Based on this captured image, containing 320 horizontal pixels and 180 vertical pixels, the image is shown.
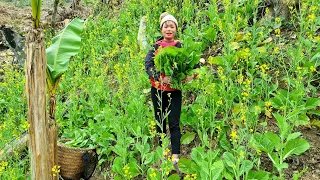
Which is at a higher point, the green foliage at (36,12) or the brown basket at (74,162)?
the green foliage at (36,12)

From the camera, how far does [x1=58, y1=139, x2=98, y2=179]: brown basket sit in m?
4.17

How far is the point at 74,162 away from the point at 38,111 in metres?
1.22

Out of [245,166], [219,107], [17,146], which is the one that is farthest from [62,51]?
[245,166]

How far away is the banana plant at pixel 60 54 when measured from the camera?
3.48 m

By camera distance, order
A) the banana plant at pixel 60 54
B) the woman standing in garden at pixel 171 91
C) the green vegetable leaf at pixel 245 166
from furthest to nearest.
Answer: the woman standing in garden at pixel 171 91
the banana plant at pixel 60 54
the green vegetable leaf at pixel 245 166

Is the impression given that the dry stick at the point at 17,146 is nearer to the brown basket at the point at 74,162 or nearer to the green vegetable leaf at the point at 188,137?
the brown basket at the point at 74,162

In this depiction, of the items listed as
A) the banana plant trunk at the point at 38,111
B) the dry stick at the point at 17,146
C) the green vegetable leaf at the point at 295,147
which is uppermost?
the banana plant trunk at the point at 38,111

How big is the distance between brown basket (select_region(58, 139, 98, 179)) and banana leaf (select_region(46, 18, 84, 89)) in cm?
103

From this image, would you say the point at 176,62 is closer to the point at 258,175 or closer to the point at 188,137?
the point at 188,137

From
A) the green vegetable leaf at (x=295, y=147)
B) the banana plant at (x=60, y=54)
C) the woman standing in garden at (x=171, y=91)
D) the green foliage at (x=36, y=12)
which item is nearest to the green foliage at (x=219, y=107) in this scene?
the green vegetable leaf at (x=295, y=147)

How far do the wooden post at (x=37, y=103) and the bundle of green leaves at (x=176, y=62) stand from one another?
1060mm

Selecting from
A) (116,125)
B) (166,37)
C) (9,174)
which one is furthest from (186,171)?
(9,174)

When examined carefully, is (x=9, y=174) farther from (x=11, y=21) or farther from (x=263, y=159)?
(x=11, y=21)

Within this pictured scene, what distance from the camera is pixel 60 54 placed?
3754mm
